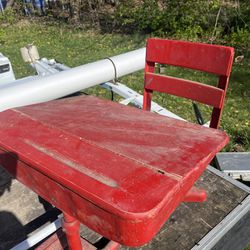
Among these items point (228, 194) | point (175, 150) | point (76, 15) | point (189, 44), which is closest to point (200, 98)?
point (189, 44)

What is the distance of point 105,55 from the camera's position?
5980 millimetres

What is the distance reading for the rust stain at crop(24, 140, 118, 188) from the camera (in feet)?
2.82

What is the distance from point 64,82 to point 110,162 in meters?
1.63

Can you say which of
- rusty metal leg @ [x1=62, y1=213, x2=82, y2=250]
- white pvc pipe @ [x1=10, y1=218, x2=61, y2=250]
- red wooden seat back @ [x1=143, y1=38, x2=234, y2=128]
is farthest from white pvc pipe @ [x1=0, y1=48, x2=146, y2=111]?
rusty metal leg @ [x1=62, y1=213, x2=82, y2=250]

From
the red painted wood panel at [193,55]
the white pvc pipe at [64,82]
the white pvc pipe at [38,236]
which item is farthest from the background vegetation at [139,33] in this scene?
the white pvc pipe at [38,236]

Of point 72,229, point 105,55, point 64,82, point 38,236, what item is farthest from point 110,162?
point 105,55

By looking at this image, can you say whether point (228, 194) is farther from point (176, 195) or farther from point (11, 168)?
point (11, 168)

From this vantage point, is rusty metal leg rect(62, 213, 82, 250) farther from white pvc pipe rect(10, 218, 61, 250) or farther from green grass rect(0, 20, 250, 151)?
green grass rect(0, 20, 250, 151)

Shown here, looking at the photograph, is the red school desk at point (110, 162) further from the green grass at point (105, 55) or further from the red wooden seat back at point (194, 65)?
the green grass at point (105, 55)

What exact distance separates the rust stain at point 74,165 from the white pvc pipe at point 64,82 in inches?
47.4

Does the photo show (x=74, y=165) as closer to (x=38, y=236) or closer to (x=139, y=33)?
(x=38, y=236)

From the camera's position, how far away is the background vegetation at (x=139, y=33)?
13.4ft

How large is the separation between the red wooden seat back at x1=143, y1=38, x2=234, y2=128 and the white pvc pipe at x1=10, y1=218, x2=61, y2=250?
1065 mm

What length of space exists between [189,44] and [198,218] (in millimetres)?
988
